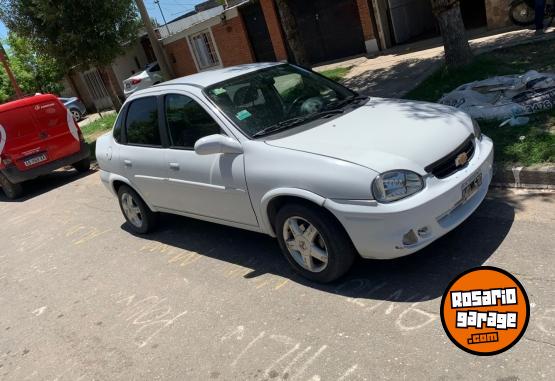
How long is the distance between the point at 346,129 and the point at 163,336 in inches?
86.2

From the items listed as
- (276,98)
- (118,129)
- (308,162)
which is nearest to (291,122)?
(276,98)

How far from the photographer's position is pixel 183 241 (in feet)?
19.4

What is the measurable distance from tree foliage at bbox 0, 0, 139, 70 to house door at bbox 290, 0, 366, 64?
586 cm

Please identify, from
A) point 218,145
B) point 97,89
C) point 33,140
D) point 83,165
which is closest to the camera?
Result: point 218,145

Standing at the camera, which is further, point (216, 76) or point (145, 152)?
point (145, 152)

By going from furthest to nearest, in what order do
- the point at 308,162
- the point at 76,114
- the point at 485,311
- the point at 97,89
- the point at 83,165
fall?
the point at 97,89 → the point at 76,114 → the point at 83,165 → the point at 308,162 → the point at 485,311

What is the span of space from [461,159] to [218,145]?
1.92 metres

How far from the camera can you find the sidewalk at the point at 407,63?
10.1m

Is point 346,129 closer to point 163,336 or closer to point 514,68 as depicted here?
point 163,336

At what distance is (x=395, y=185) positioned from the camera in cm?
358

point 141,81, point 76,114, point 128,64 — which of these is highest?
point 128,64

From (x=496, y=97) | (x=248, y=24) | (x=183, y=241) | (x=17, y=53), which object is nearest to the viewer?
(x=183, y=241)

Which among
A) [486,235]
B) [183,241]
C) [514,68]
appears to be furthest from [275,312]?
[514,68]

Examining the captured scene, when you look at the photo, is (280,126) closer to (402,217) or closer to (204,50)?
(402,217)
